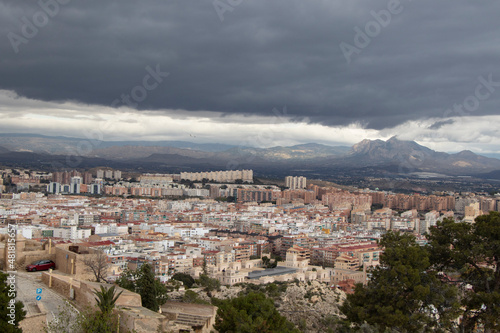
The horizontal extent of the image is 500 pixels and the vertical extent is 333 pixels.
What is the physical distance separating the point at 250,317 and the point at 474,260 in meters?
3.53

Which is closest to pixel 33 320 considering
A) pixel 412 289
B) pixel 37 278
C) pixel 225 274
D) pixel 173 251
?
pixel 37 278

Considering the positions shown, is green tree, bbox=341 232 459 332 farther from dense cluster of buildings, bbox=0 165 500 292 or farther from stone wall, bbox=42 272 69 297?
dense cluster of buildings, bbox=0 165 500 292

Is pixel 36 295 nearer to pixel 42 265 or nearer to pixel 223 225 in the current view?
pixel 42 265

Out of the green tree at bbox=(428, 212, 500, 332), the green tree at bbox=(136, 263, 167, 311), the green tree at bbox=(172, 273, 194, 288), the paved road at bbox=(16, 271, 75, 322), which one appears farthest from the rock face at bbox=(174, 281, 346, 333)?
the paved road at bbox=(16, 271, 75, 322)

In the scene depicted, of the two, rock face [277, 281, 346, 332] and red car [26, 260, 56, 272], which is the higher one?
red car [26, 260, 56, 272]

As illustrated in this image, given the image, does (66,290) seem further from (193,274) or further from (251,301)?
(193,274)

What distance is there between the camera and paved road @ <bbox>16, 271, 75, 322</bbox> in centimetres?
632

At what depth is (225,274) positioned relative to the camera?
20.6 m

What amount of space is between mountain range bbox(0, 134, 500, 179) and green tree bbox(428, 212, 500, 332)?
281ft

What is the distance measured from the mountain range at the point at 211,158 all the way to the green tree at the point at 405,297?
281ft

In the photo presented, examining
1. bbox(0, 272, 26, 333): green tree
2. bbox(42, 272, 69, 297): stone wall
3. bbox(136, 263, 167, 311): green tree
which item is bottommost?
bbox(136, 263, 167, 311): green tree

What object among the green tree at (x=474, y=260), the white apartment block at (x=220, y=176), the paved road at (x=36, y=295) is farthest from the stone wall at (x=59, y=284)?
the white apartment block at (x=220, y=176)

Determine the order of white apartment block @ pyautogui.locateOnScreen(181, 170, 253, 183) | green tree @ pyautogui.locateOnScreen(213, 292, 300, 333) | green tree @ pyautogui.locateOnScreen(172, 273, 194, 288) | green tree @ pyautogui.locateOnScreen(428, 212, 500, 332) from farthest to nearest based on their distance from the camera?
white apartment block @ pyautogui.locateOnScreen(181, 170, 253, 183)
green tree @ pyautogui.locateOnScreen(172, 273, 194, 288)
green tree @ pyautogui.locateOnScreen(428, 212, 500, 332)
green tree @ pyautogui.locateOnScreen(213, 292, 300, 333)

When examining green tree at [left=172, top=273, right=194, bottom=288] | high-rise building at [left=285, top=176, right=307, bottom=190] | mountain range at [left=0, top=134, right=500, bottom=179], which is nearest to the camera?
green tree at [left=172, top=273, right=194, bottom=288]
